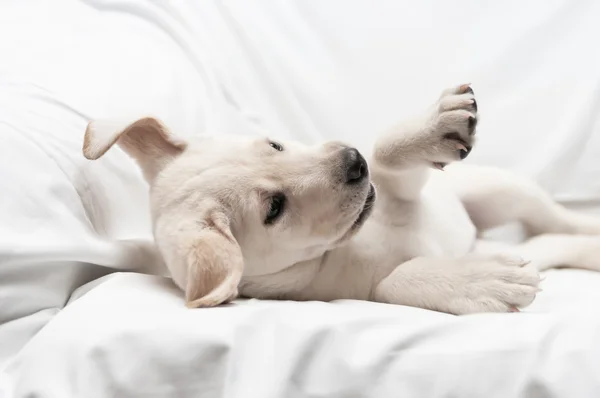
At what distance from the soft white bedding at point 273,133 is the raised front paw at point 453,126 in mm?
332

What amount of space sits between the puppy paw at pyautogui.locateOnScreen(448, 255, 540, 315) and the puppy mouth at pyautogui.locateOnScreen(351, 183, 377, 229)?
0.71ft

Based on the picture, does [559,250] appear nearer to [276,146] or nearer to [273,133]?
[276,146]

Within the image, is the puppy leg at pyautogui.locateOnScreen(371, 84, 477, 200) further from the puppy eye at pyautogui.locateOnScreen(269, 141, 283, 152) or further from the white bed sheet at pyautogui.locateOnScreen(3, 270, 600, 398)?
the white bed sheet at pyautogui.locateOnScreen(3, 270, 600, 398)

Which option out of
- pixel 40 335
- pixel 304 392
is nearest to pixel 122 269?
pixel 40 335

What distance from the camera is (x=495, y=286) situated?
3.61 ft

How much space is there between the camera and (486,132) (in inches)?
79.8

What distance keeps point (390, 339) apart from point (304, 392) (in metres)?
0.14

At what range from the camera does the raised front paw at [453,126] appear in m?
1.21

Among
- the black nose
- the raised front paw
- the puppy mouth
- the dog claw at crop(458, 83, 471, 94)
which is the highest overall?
the dog claw at crop(458, 83, 471, 94)

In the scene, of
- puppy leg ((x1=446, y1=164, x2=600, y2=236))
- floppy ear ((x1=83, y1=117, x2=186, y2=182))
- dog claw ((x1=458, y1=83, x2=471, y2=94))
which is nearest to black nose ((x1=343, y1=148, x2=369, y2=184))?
dog claw ((x1=458, y1=83, x2=471, y2=94))

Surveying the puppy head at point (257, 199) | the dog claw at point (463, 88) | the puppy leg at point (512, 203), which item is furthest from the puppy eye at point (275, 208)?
the puppy leg at point (512, 203)

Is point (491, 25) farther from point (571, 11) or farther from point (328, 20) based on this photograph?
point (328, 20)

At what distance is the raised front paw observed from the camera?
3.97 feet

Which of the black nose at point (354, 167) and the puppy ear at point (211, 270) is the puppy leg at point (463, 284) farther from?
the puppy ear at point (211, 270)
